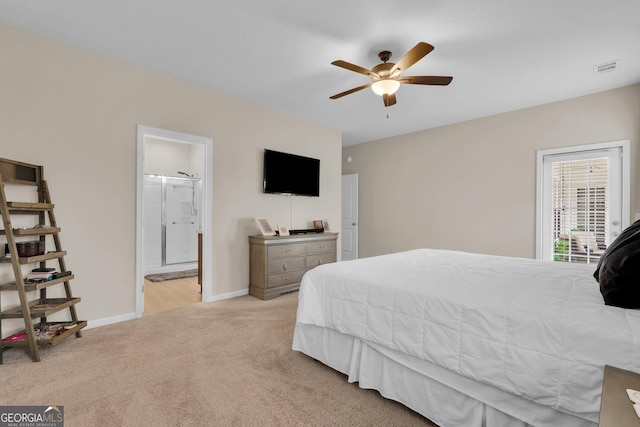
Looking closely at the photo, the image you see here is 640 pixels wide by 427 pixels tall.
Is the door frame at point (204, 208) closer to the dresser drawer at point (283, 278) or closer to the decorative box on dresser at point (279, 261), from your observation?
the decorative box on dresser at point (279, 261)

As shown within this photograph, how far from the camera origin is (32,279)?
7.73ft

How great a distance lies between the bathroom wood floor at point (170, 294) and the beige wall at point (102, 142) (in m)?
0.41

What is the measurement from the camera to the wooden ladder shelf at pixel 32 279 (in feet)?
6.97

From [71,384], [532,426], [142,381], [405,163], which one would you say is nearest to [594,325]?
[532,426]

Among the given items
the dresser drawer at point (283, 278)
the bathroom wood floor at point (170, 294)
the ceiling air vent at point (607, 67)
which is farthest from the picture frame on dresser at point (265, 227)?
the ceiling air vent at point (607, 67)

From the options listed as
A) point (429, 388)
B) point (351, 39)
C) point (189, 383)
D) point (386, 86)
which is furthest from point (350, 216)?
point (429, 388)

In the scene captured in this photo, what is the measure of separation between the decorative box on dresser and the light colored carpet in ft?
3.51

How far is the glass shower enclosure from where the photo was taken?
18.4 feet

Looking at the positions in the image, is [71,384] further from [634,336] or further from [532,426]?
[634,336]

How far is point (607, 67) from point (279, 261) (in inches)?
162

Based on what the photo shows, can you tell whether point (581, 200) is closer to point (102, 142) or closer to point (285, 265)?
point (285, 265)

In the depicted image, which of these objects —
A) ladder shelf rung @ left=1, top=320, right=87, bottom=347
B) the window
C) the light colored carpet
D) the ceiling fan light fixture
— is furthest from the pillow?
ladder shelf rung @ left=1, top=320, right=87, bottom=347

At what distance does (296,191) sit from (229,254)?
1387 mm

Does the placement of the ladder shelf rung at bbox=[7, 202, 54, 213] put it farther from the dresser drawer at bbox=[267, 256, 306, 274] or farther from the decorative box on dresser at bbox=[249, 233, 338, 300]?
the dresser drawer at bbox=[267, 256, 306, 274]
